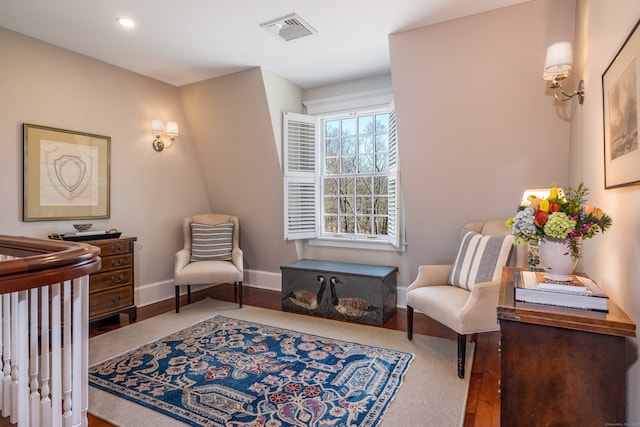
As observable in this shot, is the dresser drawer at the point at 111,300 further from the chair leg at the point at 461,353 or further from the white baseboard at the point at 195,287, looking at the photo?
the chair leg at the point at 461,353

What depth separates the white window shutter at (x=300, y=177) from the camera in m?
3.85

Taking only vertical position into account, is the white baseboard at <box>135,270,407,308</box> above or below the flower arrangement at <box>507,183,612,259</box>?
below

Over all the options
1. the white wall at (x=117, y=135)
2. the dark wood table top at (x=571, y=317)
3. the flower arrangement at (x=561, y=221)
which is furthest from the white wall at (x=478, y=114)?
the white wall at (x=117, y=135)

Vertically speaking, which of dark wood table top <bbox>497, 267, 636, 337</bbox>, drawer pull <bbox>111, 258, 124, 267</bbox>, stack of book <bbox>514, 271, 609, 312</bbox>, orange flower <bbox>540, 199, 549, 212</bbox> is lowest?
drawer pull <bbox>111, 258, 124, 267</bbox>

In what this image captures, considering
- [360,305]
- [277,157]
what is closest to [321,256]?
[360,305]

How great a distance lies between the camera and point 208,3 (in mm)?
2342

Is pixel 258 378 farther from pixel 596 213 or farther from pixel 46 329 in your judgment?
pixel 596 213

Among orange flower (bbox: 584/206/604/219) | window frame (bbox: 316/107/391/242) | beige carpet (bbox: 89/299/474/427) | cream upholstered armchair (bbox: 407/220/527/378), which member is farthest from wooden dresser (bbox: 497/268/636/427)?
window frame (bbox: 316/107/391/242)

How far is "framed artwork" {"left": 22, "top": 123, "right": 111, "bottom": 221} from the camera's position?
2.88 metres

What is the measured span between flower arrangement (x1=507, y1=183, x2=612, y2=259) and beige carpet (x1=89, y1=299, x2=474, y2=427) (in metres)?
1.08

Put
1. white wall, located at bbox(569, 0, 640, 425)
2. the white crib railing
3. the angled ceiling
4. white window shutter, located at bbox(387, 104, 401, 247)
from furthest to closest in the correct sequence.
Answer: white window shutter, located at bbox(387, 104, 401, 247), the angled ceiling, white wall, located at bbox(569, 0, 640, 425), the white crib railing

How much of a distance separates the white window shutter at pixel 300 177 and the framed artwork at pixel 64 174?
1820 millimetres

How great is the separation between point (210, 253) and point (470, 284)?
2.75m

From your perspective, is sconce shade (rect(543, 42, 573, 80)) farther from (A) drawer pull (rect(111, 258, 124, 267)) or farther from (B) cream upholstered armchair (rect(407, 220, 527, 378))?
(A) drawer pull (rect(111, 258, 124, 267))
